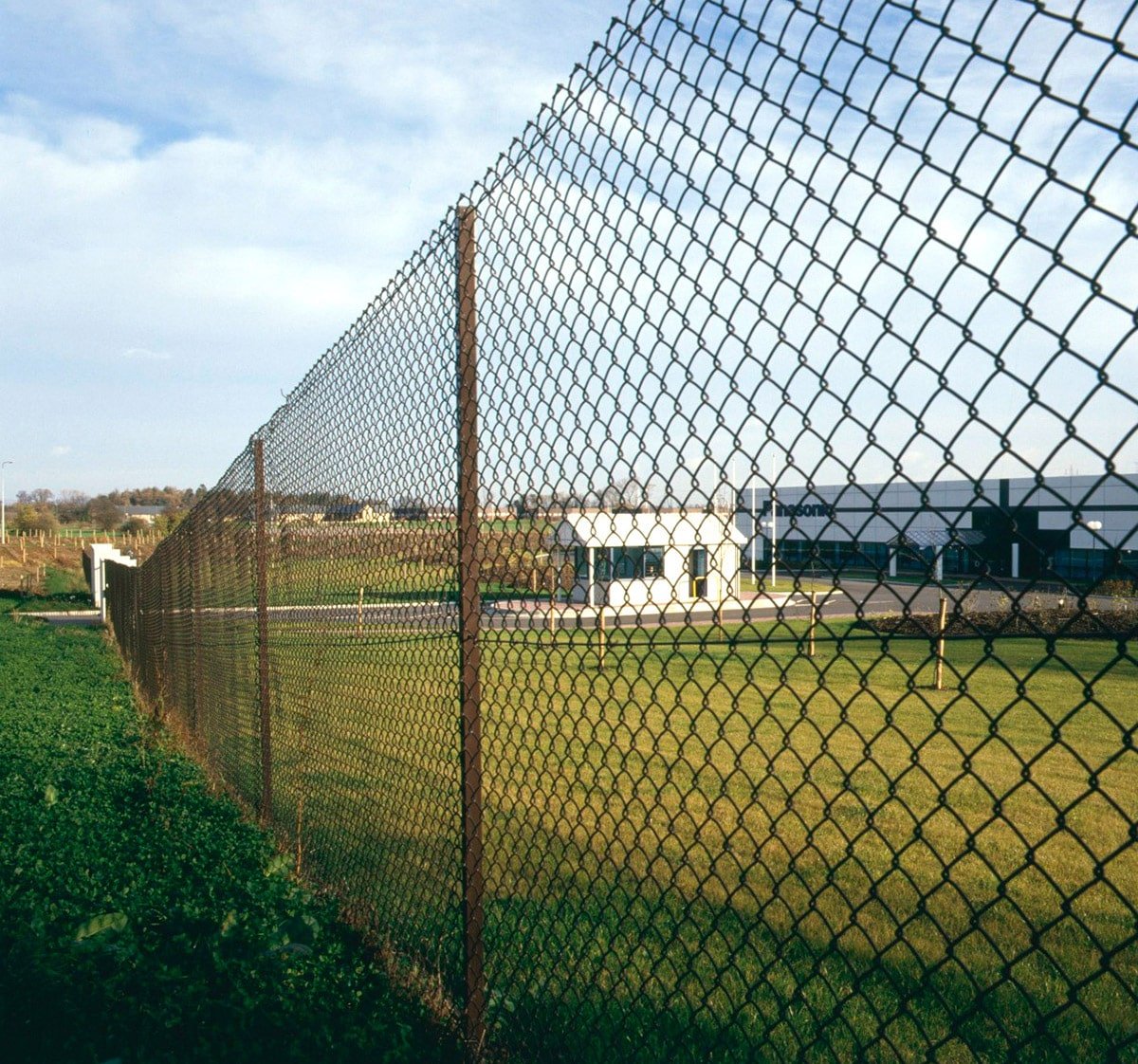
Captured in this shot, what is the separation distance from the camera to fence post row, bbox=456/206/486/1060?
3.15 meters

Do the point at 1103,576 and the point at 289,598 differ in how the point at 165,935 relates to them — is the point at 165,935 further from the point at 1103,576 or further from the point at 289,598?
the point at 1103,576

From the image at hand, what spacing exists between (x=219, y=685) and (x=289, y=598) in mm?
2152

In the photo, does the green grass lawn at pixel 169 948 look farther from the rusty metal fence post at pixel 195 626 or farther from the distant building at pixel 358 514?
the distant building at pixel 358 514

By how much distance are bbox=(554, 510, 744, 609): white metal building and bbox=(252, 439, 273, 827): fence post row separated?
3302 millimetres

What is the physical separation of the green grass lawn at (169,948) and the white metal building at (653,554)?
1616mm

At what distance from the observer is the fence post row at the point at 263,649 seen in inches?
226

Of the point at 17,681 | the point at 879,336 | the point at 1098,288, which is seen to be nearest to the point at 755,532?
the point at 879,336

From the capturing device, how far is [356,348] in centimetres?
442

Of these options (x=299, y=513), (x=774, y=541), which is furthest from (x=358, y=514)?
(x=774, y=541)

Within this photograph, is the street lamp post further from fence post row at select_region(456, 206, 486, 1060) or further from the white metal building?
fence post row at select_region(456, 206, 486, 1060)

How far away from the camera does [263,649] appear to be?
5852 mm

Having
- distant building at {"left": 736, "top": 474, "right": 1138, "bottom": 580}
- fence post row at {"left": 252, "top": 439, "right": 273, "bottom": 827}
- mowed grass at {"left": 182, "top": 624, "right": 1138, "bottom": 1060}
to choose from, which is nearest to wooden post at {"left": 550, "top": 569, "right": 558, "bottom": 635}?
mowed grass at {"left": 182, "top": 624, "right": 1138, "bottom": 1060}

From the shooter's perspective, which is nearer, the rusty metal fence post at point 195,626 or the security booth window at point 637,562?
the security booth window at point 637,562

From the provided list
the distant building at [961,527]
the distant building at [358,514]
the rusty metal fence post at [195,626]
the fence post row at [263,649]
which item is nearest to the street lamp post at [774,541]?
the distant building at [961,527]
